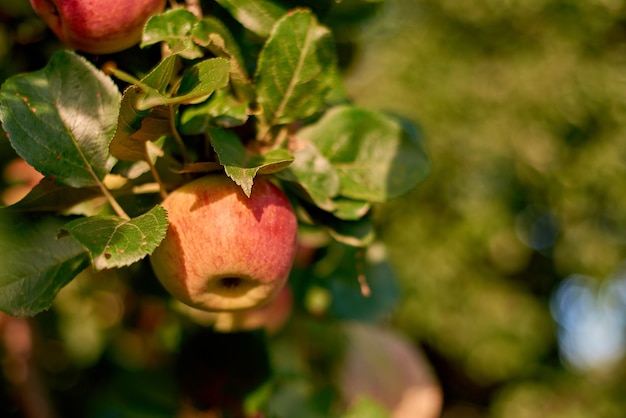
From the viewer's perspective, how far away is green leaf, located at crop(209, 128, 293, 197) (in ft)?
1.27

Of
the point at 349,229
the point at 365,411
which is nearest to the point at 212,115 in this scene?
the point at 349,229

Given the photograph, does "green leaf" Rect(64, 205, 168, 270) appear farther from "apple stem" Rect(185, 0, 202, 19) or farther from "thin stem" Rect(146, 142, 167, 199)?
"apple stem" Rect(185, 0, 202, 19)

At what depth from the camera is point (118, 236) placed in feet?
1.27

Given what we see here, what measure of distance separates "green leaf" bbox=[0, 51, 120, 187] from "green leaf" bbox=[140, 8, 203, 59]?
0.04 metres

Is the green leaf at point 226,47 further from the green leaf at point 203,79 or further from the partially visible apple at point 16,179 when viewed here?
the partially visible apple at point 16,179

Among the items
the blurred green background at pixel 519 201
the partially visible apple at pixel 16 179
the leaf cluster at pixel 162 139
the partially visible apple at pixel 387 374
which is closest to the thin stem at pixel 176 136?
the leaf cluster at pixel 162 139

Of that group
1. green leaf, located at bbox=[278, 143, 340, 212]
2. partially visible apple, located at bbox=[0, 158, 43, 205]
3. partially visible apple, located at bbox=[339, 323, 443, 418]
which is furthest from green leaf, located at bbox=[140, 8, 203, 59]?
partially visible apple, located at bbox=[339, 323, 443, 418]

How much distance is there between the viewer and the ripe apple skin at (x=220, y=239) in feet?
1.39

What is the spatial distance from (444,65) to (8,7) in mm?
2712

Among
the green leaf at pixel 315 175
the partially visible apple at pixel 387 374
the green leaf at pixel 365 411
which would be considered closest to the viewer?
the green leaf at pixel 315 175

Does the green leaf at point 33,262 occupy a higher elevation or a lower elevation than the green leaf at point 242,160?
lower

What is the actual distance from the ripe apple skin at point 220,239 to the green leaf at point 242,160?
0.06 ft

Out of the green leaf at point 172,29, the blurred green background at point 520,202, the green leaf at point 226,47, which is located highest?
the green leaf at point 172,29

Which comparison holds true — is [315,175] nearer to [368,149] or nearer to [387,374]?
[368,149]
